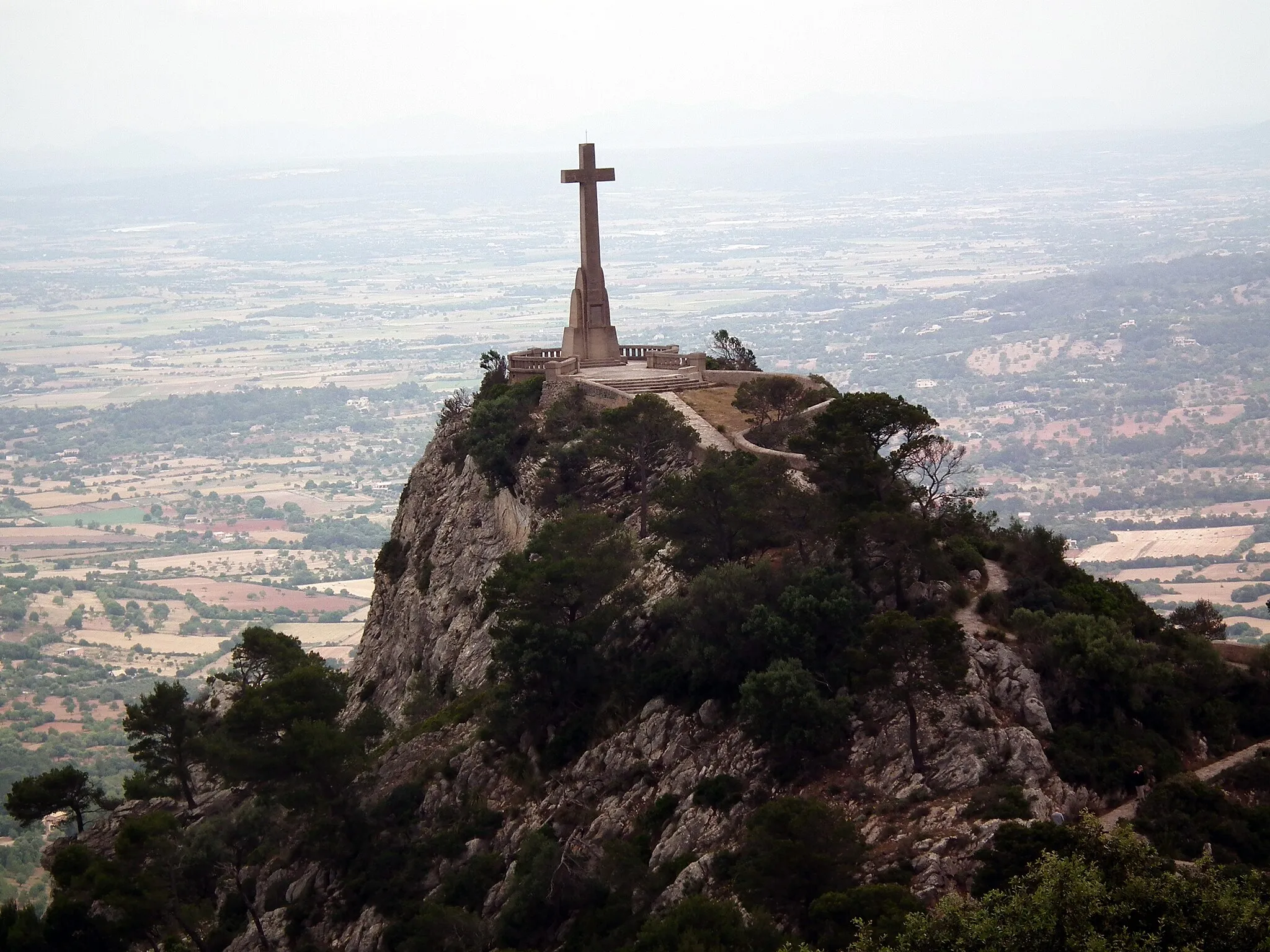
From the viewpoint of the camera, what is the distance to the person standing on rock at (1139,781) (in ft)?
99.2

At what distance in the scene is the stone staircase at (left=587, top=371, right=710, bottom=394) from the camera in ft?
170

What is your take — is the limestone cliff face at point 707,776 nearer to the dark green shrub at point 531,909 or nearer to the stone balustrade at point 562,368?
the dark green shrub at point 531,909

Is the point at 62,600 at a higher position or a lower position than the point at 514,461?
lower

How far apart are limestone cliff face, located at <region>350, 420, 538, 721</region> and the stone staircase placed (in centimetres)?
435

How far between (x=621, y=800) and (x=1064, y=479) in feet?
444

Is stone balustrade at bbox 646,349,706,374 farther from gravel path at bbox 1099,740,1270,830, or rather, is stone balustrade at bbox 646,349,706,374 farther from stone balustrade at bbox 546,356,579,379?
gravel path at bbox 1099,740,1270,830

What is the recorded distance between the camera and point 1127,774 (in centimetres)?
3041

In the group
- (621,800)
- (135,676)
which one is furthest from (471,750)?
(135,676)

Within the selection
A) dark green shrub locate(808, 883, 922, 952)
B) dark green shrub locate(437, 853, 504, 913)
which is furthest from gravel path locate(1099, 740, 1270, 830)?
dark green shrub locate(437, 853, 504, 913)

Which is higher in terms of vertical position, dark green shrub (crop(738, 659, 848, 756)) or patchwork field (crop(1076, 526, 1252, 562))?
dark green shrub (crop(738, 659, 848, 756))

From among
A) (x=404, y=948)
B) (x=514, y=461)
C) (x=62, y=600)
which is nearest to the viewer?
(x=404, y=948)

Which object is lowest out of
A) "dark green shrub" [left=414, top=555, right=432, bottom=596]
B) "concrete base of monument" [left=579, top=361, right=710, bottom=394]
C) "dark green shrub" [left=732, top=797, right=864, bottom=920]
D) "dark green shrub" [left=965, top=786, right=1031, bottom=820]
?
"dark green shrub" [left=414, top=555, right=432, bottom=596]

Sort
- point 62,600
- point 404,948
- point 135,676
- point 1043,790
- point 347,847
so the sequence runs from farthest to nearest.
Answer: point 62,600 → point 135,676 → point 347,847 → point 404,948 → point 1043,790

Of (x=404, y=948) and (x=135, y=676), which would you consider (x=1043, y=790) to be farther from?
(x=135, y=676)
